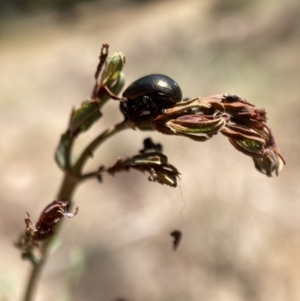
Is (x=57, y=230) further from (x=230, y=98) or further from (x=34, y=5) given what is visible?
(x=34, y=5)

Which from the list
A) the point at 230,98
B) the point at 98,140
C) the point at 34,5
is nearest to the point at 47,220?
the point at 98,140

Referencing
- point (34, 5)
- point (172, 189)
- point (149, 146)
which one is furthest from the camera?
point (34, 5)

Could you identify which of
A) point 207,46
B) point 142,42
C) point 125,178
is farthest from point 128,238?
point 142,42

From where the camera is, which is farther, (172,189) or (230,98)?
(172,189)

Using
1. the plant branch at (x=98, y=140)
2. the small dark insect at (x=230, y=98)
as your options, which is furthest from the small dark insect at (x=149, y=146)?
the small dark insect at (x=230, y=98)

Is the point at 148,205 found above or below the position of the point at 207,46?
below

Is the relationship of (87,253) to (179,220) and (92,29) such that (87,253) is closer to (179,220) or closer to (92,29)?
(179,220)

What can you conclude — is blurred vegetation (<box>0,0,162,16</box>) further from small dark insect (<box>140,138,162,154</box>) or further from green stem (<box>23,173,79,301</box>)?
small dark insect (<box>140,138,162,154</box>)
